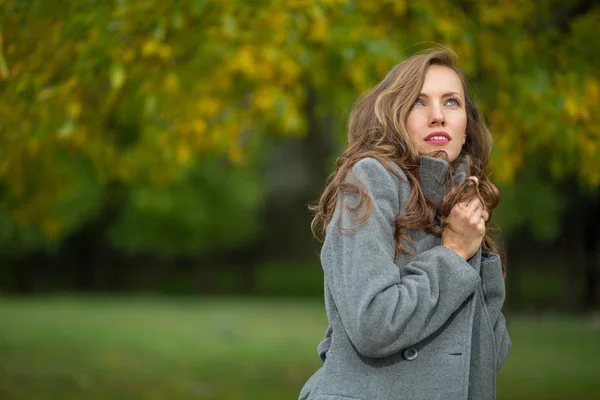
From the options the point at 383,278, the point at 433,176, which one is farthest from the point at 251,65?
the point at 383,278

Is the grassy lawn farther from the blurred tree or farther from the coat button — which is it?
the coat button

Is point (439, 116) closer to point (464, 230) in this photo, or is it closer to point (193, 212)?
point (464, 230)

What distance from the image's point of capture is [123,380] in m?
10.4

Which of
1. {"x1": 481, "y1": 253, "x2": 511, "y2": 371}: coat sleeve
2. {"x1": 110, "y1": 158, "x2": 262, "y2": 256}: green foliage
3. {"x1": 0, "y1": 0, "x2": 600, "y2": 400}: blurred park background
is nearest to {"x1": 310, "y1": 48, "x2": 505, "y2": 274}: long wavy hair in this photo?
{"x1": 481, "y1": 253, "x2": 511, "y2": 371}: coat sleeve

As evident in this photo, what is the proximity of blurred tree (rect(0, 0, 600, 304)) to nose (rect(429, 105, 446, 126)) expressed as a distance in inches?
91.3

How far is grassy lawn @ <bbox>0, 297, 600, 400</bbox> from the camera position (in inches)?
381

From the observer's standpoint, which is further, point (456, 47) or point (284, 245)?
point (284, 245)

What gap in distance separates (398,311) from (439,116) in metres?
0.64

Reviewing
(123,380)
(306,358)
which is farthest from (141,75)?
(306,358)

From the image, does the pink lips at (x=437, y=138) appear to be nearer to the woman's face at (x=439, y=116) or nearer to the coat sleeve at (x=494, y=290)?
the woman's face at (x=439, y=116)

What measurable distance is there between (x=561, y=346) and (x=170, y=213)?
55.0 ft

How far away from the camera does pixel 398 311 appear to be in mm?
2258

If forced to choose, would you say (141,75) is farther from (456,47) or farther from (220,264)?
(220,264)

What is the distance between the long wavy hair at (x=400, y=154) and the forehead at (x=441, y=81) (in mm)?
21
